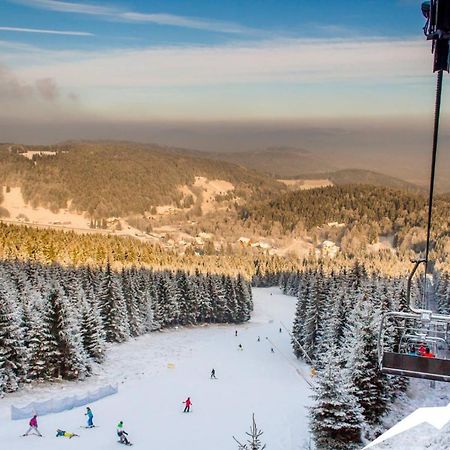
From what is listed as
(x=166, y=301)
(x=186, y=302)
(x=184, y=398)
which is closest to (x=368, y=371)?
(x=184, y=398)

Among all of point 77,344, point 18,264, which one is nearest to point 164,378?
point 77,344

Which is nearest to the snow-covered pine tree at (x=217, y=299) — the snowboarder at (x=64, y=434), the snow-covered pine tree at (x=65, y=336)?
the snow-covered pine tree at (x=65, y=336)

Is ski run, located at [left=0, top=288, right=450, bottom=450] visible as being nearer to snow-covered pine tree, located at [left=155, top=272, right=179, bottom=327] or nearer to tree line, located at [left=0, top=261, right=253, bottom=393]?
tree line, located at [left=0, top=261, right=253, bottom=393]

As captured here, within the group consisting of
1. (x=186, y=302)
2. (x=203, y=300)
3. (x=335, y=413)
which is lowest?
(x=203, y=300)

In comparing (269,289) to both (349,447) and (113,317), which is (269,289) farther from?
(349,447)

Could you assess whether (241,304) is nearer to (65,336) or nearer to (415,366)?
(65,336)

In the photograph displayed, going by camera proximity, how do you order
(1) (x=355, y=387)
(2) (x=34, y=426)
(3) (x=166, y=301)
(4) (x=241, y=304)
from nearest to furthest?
(1) (x=355, y=387)
(2) (x=34, y=426)
(3) (x=166, y=301)
(4) (x=241, y=304)

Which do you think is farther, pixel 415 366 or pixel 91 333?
pixel 91 333

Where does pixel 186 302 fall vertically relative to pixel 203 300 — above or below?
above
